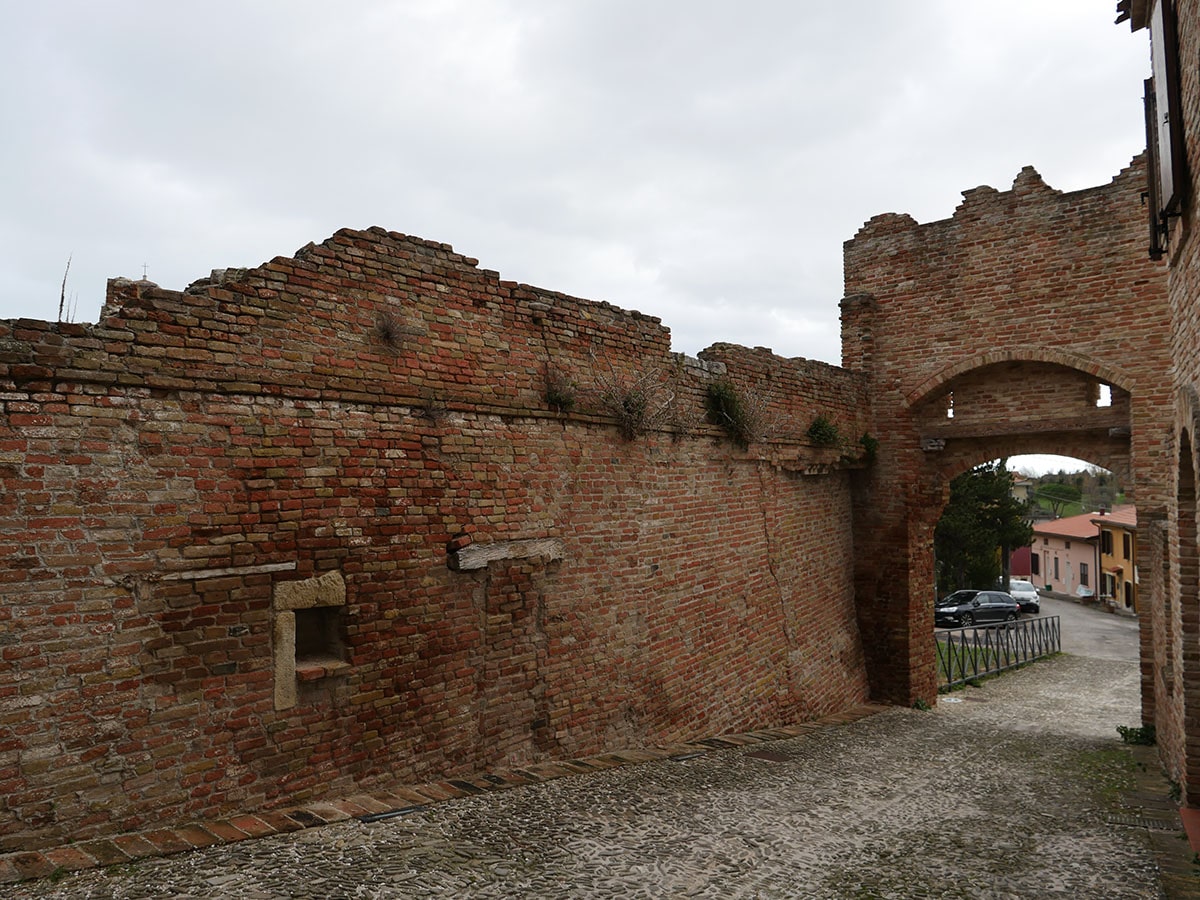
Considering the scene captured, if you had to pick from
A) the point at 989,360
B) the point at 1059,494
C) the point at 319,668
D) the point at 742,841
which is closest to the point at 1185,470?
the point at 742,841

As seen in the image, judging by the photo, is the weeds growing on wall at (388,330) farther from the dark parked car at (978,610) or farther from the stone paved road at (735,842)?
the dark parked car at (978,610)

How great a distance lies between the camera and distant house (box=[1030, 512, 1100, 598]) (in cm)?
4153

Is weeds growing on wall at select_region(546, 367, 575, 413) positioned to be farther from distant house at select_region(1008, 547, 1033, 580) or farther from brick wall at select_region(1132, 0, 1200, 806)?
distant house at select_region(1008, 547, 1033, 580)

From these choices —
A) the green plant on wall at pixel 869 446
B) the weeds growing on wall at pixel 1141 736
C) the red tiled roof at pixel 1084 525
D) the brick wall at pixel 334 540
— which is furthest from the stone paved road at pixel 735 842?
the red tiled roof at pixel 1084 525

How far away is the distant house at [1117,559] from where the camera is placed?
109ft

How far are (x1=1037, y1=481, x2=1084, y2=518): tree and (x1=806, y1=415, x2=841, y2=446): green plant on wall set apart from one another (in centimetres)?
6575

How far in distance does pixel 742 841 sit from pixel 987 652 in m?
13.6

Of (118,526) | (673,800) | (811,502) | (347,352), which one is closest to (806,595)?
(811,502)

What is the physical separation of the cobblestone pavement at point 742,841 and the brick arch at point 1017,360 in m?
5.16

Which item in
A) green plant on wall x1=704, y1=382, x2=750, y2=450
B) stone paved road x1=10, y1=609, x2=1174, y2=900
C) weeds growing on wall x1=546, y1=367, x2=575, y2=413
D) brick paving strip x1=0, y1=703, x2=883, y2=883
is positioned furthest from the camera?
green plant on wall x1=704, y1=382, x2=750, y2=450

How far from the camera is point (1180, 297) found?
18.6 feet

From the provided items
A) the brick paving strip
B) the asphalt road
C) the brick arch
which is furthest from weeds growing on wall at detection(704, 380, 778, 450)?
the asphalt road

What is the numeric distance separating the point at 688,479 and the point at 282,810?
5.20 meters

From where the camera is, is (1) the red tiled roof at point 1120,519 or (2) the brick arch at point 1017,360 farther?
(1) the red tiled roof at point 1120,519
